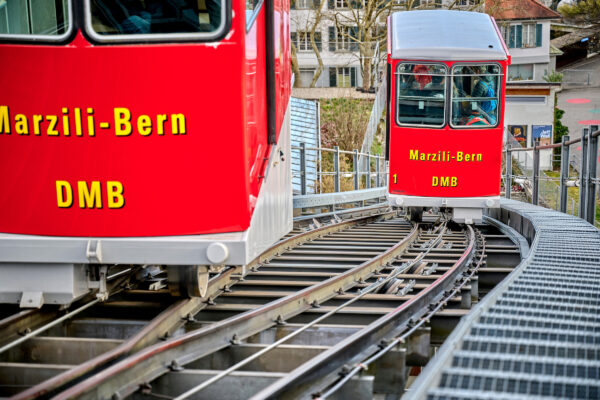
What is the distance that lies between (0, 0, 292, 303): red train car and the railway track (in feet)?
1.62

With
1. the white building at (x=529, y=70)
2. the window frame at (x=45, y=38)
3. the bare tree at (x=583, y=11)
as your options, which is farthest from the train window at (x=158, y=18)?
the bare tree at (x=583, y=11)

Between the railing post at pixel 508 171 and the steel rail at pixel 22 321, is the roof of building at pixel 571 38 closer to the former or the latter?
the railing post at pixel 508 171

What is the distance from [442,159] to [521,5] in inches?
1671

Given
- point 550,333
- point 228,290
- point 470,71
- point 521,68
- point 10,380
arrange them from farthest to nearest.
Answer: point 521,68 < point 470,71 < point 228,290 < point 10,380 < point 550,333

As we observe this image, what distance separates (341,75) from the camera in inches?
2077

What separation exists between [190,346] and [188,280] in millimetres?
1151

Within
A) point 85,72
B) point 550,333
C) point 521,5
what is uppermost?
point 521,5

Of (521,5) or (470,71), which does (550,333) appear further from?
(521,5)

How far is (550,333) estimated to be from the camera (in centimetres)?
402

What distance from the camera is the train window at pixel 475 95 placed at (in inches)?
488

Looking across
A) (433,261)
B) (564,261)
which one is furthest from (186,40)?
(433,261)

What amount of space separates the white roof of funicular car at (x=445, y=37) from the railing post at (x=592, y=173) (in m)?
3.26

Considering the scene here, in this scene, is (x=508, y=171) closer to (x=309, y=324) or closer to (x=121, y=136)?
(x=309, y=324)

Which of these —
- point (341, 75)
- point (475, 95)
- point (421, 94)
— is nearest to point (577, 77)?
point (341, 75)
